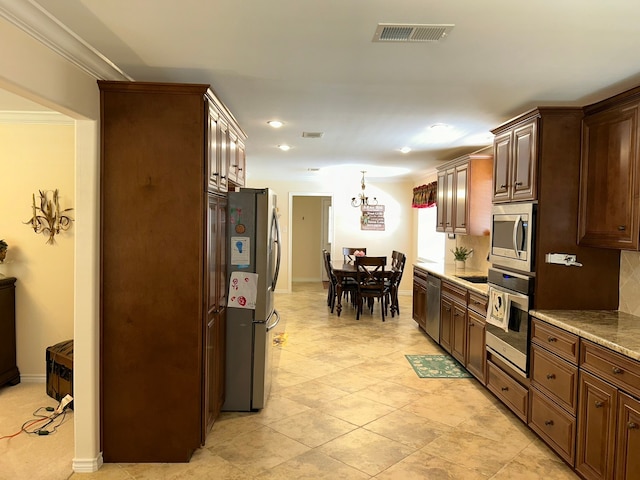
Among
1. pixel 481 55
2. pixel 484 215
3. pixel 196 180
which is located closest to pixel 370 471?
pixel 196 180

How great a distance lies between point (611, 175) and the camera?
2799 millimetres

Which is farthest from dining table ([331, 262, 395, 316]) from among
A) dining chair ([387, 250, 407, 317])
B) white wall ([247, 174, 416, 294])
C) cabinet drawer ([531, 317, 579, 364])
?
cabinet drawer ([531, 317, 579, 364])

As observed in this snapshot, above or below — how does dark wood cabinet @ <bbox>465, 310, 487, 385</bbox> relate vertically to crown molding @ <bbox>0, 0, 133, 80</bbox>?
below

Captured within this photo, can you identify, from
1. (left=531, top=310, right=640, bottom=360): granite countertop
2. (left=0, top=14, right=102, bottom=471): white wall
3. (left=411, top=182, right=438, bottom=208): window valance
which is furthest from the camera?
(left=411, top=182, right=438, bottom=208): window valance

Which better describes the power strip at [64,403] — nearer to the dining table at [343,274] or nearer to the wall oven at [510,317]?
the wall oven at [510,317]

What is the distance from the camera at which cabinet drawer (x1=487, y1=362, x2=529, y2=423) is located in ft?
10.4

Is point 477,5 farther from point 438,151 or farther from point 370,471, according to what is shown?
point 438,151

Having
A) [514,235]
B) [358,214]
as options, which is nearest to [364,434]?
→ [514,235]

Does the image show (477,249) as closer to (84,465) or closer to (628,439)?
(628,439)

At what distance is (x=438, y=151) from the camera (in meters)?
5.34

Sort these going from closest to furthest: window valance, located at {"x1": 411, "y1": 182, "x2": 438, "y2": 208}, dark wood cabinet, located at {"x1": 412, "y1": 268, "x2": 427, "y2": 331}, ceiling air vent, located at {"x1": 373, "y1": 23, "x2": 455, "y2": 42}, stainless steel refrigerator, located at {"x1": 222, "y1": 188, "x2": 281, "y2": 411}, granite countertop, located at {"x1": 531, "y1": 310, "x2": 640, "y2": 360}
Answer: ceiling air vent, located at {"x1": 373, "y1": 23, "x2": 455, "y2": 42} → granite countertop, located at {"x1": 531, "y1": 310, "x2": 640, "y2": 360} → stainless steel refrigerator, located at {"x1": 222, "y1": 188, "x2": 281, "y2": 411} → dark wood cabinet, located at {"x1": 412, "y1": 268, "x2": 427, "y2": 331} → window valance, located at {"x1": 411, "y1": 182, "x2": 438, "y2": 208}

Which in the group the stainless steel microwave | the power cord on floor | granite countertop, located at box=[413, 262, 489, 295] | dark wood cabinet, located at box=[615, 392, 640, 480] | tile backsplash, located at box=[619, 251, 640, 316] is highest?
the stainless steel microwave

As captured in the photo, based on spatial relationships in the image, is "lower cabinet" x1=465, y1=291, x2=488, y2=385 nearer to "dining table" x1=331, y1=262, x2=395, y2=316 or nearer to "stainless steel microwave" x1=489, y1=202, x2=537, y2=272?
"stainless steel microwave" x1=489, y1=202, x2=537, y2=272

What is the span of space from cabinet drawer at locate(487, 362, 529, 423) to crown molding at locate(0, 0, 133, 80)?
3504 millimetres
